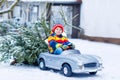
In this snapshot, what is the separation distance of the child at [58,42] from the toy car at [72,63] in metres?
0.17

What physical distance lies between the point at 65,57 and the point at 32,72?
38.7 inches

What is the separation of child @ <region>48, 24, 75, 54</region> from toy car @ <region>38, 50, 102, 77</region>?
0.17m

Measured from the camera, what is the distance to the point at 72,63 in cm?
718

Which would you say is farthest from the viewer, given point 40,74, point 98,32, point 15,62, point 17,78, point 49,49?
point 98,32

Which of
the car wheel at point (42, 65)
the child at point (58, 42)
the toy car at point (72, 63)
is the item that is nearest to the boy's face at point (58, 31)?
the child at point (58, 42)

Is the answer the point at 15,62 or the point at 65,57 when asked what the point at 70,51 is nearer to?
the point at 65,57

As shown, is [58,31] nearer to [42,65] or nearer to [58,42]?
[58,42]

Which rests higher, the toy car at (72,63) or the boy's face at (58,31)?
the boy's face at (58,31)

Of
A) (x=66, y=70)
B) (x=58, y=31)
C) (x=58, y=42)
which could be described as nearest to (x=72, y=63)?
(x=66, y=70)

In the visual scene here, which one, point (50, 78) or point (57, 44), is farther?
point (57, 44)

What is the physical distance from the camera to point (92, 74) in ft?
24.9

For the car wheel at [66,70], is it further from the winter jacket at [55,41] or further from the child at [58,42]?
the winter jacket at [55,41]

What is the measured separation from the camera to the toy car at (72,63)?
712cm

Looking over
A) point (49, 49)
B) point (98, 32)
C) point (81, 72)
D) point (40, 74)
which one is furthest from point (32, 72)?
point (98, 32)
